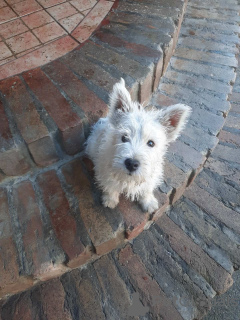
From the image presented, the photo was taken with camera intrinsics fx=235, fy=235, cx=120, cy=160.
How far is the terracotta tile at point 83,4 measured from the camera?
7.43ft

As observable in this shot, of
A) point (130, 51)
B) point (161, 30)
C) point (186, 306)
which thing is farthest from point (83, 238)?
point (161, 30)

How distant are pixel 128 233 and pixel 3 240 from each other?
31.2 inches

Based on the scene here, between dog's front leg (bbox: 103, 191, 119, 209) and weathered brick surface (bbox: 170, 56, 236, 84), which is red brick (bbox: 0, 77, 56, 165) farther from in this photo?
weathered brick surface (bbox: 170, 56, 236, 84)

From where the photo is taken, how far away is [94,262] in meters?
1.65

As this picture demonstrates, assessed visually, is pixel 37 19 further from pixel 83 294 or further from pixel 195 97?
pixel 83 294

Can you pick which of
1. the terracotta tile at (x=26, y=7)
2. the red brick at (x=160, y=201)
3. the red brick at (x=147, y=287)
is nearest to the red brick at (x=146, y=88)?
the red brick at (x=160, y=201)

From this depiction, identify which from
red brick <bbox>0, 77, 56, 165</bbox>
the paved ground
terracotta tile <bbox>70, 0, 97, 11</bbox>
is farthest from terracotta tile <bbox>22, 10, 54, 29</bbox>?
the paved ground

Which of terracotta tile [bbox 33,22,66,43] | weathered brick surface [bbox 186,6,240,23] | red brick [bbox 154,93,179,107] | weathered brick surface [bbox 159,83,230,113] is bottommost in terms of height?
red brick [bbox 154,93,179,107]

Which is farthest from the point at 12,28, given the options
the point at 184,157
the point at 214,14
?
the point at 214,14

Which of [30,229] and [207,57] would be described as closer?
[30,229]

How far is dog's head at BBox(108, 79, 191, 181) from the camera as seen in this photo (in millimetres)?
1307

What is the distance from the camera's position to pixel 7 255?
4.67 ft

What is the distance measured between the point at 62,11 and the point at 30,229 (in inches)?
78.4

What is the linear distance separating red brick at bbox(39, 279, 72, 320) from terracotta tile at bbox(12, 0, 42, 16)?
2.34m
